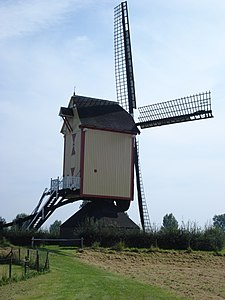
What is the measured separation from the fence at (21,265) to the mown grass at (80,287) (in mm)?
572

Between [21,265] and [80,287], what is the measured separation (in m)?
7.24

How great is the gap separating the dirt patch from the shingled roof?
9.76 meters

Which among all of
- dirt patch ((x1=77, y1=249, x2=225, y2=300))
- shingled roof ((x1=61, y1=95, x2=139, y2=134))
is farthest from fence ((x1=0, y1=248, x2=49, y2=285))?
shingled roof ((x1=61, y1=95, x2=139, y2=134))

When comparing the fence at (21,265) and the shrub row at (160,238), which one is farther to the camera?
the shrub row at (160,238)

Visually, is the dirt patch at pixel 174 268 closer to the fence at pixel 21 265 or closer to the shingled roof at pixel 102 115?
the fence at pixel 21 265

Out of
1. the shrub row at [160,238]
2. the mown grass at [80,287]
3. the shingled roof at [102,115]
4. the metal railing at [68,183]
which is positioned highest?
the shingled roof at [102,115]

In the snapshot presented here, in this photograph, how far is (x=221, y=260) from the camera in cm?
3378

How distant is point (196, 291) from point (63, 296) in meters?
4.88

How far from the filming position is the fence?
75.8ft

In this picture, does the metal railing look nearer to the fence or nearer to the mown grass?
the fence

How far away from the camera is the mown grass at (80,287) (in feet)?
60.5

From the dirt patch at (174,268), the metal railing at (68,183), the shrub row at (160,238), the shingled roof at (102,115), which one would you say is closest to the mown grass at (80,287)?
the dirt patch at (174,268)

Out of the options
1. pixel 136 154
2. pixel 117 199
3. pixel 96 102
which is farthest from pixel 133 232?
pixel 96 102

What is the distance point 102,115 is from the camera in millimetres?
40219
